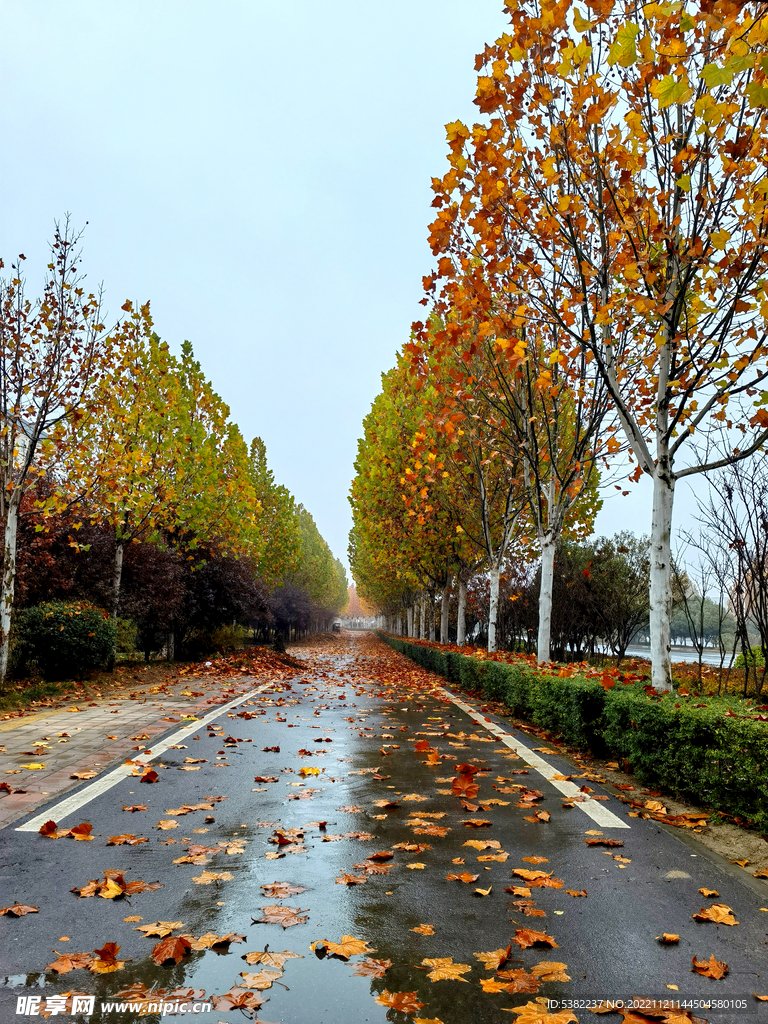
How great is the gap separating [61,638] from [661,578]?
411 inches

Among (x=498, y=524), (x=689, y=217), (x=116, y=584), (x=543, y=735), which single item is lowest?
(x=543, y=735)

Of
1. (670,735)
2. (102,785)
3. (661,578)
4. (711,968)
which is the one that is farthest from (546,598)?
(711,968)

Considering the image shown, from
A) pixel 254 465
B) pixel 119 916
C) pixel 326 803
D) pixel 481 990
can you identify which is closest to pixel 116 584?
pixel 326 803

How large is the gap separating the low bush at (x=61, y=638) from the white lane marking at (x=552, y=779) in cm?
749

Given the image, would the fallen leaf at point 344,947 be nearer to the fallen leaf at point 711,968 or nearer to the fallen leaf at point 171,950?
the fallen leaf at point 171,950

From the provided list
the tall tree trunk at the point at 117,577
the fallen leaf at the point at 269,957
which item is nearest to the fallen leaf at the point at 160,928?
the fallen leaf at the point at 269,957

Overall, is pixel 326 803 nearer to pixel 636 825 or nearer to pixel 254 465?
pixel 636 825

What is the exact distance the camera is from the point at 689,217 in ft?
24.2

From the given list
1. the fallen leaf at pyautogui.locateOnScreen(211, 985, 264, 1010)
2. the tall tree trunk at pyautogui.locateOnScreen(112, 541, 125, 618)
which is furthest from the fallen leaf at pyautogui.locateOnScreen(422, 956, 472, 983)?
the tall tree trunk at pyautogui.locateOnScreen(112, 541, 125, 618)

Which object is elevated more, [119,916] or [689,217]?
[689,217]

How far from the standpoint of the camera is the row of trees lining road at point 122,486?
1102 cm

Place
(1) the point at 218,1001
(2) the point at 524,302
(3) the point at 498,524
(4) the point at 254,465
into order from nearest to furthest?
(1) the point at 218,1001, (2) the point at 524,302, (3) the point at 498,524, (4) the point at 254,465

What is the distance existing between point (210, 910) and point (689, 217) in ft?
25.7

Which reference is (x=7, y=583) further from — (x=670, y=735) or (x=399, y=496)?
(x=399, y=496)
